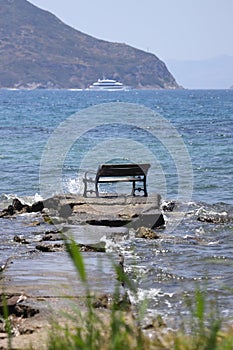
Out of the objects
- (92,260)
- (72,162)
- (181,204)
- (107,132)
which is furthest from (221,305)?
(107,132)

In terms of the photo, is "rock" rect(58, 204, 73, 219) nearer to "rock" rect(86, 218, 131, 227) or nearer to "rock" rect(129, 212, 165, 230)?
"rock" rect(86, 218, 131, 227)

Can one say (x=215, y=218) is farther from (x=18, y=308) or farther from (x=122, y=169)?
(x=18, y=308)

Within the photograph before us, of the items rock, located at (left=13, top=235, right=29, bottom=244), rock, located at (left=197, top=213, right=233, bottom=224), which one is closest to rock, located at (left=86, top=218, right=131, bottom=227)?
rock, located at (left=13, top=235, right=29, bottom=244)

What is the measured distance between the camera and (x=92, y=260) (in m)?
9.67

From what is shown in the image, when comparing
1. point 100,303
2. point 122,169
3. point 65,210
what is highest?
point 122,169

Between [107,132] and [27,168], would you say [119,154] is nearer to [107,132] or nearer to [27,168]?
[27,168]

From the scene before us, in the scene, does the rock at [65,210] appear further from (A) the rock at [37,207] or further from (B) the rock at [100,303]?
(B) the rock at [100,303]

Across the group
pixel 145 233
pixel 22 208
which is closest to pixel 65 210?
pixel 22 208

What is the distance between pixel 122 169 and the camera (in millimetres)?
17891

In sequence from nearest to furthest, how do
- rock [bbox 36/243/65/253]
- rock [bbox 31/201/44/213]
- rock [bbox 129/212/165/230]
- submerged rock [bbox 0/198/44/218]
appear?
rock [bbox 36/243/65/253] → rock [bbox 129/212/165/230] → submerged rock [bbox 0/198/44/218] → rock [bbox 31/201/44/213]

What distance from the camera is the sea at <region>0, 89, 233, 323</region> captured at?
998 centimetres

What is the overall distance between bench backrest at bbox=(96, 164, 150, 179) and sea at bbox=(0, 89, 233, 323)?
38.5 inches

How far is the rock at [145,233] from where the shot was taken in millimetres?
13820

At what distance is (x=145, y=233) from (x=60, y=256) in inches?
158
